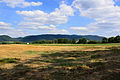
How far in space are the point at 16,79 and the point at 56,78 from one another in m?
2.53

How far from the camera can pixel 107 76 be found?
263 inches

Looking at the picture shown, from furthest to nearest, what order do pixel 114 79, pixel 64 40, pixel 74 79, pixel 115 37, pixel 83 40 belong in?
1. pixel 64 40
2. pixel 83 40
3. pixel 115 37
4. pixel 74 79
5. pixel 114 79

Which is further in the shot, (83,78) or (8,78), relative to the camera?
(8,78)

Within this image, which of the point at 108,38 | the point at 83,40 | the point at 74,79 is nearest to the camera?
the point at 74,79

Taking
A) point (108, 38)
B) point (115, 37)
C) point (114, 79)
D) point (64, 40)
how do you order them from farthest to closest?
point (64, 40) → point (108, 38) → point (115, 37) → point (114, 79)

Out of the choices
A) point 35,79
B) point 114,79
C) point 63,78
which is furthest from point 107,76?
point 35,79

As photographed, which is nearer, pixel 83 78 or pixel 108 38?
pixel 83 78

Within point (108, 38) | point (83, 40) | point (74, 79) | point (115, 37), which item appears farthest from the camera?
point (83, 40)

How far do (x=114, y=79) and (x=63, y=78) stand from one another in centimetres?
286

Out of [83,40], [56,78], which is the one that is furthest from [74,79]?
[83,40]

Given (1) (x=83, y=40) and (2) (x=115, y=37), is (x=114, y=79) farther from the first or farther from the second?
(1) (x=83, y=40)

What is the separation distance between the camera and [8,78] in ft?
24.8

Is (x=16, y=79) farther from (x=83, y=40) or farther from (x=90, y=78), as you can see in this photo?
(x=83, y=40)

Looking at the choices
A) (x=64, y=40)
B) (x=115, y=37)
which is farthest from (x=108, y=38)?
(x=64, y=40)
